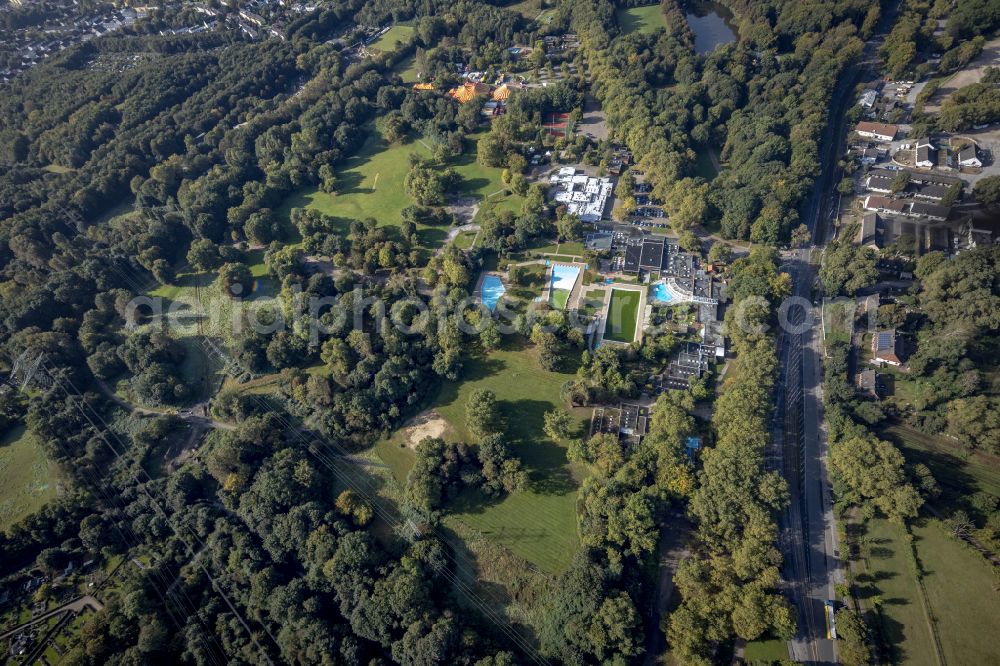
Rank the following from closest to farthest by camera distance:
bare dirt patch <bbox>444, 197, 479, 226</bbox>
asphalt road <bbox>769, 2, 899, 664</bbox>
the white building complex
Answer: asphalt road <bbox>769, 2, 899, 664</bbox>, the white building complex, bare dirt patch <bbox>444, 197, 479, 226</bbox>

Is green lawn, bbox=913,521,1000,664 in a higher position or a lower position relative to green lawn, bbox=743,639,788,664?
higher

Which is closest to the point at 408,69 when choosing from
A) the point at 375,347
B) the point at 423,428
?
the point at 375,347

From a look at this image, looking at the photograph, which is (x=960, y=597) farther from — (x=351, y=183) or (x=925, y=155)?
(x=351, y=183)

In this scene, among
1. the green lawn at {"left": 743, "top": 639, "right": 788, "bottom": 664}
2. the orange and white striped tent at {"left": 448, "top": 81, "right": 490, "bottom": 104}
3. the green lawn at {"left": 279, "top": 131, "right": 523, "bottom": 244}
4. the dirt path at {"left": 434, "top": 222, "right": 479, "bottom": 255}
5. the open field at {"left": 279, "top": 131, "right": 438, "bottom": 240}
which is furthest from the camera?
the orange and white striped tent at {"left": 448, "top": 81, "right": 490, "bottom": 104}

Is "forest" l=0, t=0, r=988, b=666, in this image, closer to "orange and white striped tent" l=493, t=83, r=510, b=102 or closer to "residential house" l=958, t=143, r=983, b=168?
"orange and white striped tent" l=493, t=83, r=510, b=102

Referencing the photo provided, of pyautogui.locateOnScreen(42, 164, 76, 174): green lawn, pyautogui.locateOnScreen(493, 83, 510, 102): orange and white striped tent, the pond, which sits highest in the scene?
the pond

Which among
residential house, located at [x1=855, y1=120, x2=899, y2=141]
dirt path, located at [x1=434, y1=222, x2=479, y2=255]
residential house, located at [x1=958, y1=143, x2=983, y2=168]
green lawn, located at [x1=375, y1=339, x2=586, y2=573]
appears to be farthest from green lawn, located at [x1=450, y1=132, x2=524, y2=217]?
residential house, located at [x1=958, y1=143, x2=983, y2=168]

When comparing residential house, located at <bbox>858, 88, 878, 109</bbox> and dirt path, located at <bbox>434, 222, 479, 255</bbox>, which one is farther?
residential house, located at <bbox>858, 88, 878, 109</bbox>

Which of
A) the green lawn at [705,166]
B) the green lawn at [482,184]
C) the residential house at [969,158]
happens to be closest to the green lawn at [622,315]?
the green lawn at [482,184]
